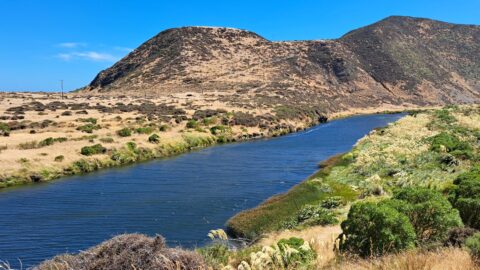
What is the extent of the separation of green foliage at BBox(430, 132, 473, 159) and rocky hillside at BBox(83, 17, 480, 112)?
6760 cm

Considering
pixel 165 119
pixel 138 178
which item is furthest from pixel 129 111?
pixel 138 178

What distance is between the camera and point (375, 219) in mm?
11773

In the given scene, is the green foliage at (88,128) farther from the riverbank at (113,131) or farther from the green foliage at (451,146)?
the green foliage at (451,146)

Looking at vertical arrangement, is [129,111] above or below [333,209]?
above

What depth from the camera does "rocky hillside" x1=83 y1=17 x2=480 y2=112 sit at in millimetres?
125625

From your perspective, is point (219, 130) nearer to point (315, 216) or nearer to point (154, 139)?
point (154, 139)

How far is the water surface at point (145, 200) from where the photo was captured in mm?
21922

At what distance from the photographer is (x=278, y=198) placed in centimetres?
2831

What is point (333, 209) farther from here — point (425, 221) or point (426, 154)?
point (426, 154)

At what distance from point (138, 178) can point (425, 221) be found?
1071 inches

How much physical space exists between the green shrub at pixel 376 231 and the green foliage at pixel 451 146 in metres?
21.5

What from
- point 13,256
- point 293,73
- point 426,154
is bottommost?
point 13,256

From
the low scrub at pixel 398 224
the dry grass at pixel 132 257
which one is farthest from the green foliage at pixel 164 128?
the dry grass at pixel 132 257

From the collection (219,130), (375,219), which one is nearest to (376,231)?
(375,219)
